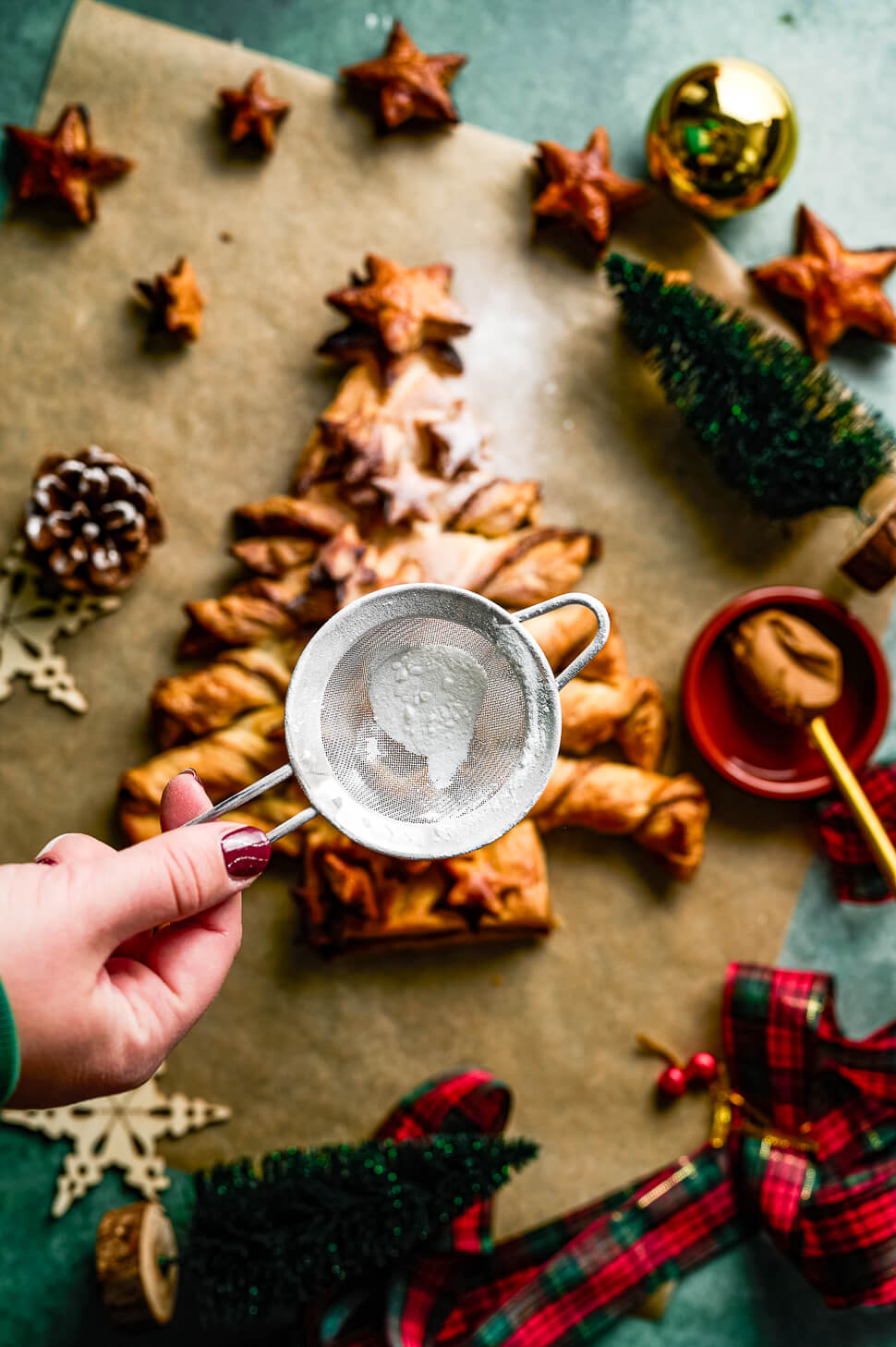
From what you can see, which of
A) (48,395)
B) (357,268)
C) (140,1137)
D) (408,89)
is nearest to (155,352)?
(48,395)

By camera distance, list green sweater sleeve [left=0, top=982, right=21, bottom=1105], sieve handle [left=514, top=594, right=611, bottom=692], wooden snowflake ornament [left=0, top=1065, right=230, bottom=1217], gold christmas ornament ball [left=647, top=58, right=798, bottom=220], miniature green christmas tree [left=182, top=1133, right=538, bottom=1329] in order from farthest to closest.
→ wooden snowflake ornament [left=0, top=1065, right=230, bottom=1217], gold christmas ornament ball [left=647, top=58, right=798, bottom=220], miniature green christmas tree [left=182, top=1133, right=538, bottom=1329], sieve handle [left=514, top=594, right=611, bottom=692], green sweater sleeve [left=0, top=982, right=21, bottom=1105]

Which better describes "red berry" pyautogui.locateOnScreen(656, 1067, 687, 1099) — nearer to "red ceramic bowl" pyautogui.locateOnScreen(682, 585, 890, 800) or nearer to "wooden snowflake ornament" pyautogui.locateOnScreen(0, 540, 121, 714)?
"red ceramic bowl" pyautogui.locateOnScreen(682, 585, 890, 800)

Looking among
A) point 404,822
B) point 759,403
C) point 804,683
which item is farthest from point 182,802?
point 759,403

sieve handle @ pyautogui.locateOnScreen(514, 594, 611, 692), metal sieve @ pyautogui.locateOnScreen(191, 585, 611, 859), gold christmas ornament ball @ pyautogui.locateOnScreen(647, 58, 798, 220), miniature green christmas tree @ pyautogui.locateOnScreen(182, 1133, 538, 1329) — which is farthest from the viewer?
gold christmas ornament ball @ pyautogui.locateOnScreen(647, 58, 798, 220)

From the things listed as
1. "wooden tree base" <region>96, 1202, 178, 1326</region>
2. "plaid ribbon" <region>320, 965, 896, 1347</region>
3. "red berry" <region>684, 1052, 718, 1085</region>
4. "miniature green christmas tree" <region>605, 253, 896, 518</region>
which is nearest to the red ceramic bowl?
"miniature green christmas tree" <region>605, 253, 896, 518</region>

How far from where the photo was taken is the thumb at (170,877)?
1339mm

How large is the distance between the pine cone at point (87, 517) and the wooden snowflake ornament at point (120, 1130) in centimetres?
119

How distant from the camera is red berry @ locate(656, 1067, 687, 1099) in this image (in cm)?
251

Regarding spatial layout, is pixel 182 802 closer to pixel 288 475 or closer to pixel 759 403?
pixel 288 475

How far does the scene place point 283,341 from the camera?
2568 millimetres

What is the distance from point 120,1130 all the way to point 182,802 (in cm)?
130

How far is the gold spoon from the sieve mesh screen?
3.60 ft

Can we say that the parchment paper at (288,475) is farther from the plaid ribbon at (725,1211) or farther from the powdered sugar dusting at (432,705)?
the powdered sugar dusting at (432,705)

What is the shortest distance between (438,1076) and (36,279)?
2.21 meters
